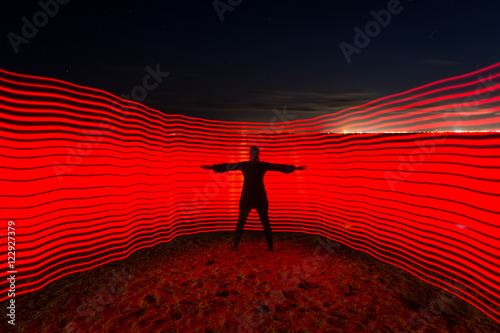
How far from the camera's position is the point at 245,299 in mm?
4238

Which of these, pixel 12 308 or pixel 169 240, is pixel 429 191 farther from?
pixel 12 308

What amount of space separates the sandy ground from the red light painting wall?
0.44 meters

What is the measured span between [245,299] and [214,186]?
4471 mm

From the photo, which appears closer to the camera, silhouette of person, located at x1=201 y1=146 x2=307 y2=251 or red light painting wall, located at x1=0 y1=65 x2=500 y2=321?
red light painting wall, located at x1=0 y1=65 x2=500 y2=321

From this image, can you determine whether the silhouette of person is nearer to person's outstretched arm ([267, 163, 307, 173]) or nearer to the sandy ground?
person's outstretched arm ([267, 163, 307, 173])

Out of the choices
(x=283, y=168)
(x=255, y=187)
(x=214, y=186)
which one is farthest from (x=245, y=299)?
(x=214, y=186)

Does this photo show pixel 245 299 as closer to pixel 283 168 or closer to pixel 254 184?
pixel 254 184

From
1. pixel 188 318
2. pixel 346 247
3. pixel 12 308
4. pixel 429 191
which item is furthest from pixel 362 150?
pixel 12 308

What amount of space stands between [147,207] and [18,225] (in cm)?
283

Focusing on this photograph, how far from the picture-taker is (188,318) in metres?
3.75

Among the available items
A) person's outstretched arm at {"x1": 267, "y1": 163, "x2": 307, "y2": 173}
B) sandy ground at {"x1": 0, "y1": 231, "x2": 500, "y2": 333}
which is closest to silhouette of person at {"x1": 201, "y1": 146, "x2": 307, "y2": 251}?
person's outstretched arm at {"x1": 267, "y1": 163, "x2": 307, "y2": 173}

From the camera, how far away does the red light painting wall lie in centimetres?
427

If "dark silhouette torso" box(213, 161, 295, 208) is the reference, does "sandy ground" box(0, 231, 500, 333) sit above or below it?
below

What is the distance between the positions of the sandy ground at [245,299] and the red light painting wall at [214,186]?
44cm
